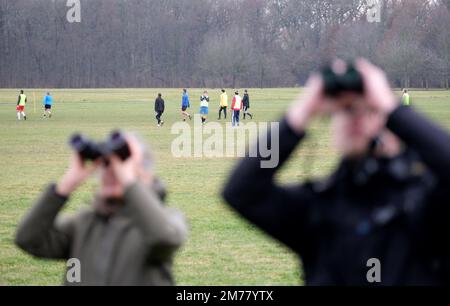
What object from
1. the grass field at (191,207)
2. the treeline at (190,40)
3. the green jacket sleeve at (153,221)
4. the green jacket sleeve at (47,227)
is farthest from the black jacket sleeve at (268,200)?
the treeline at (190,40)

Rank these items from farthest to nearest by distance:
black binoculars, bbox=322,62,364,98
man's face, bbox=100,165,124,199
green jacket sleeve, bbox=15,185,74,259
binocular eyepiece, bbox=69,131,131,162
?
green jacket sleeve, bbox=15,185,74,259 → man's face, bbox=100,165,124,199 → binocular eyepiece, bbox=69,131,131,162 → black binoculars, bbox=322,62,364,98

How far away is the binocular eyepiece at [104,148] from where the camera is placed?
3.02 metres

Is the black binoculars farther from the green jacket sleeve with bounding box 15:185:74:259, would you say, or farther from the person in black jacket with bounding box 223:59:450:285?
the green jacket sleeve with bounding box 15:185:74:259

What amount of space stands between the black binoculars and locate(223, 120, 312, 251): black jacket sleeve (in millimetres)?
442

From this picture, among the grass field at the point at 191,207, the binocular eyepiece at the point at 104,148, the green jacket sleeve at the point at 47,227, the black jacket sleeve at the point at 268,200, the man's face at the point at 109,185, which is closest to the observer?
the black jacket sleeve at the point at 268,200

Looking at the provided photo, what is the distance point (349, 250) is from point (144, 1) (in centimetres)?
9885

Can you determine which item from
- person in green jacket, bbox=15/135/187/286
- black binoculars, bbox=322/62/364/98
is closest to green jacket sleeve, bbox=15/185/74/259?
person in green jacket, bbox=15/135/187/286

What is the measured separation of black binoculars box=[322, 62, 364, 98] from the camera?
2.31 meters

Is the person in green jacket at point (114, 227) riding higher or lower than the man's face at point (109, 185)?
lower

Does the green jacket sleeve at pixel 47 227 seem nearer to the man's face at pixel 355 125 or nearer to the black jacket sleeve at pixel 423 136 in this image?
the man's face at pixel 355 125

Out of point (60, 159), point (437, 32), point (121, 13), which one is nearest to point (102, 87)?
point (121, 13)

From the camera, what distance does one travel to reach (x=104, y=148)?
120 inches

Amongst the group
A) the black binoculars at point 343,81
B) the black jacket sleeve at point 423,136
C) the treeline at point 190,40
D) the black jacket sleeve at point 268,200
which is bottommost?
the black jacket sleeve at point 268,200

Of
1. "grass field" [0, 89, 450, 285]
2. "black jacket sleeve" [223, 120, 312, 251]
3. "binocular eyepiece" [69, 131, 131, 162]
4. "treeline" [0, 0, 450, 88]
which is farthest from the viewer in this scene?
"treeline" [0, 0, 450, 88]
